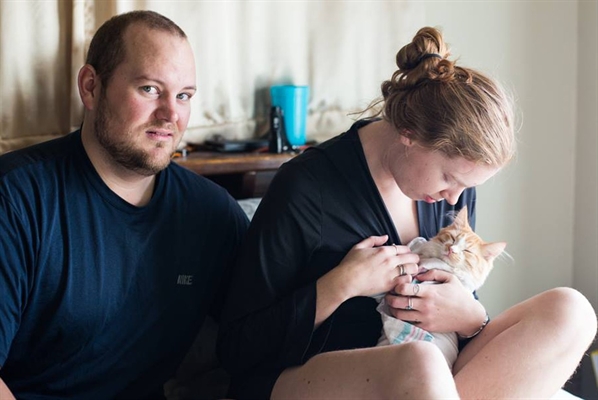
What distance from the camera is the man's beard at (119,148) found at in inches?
61.1

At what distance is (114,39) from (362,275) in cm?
73

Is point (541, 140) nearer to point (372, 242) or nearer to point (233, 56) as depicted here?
point (233, 56)

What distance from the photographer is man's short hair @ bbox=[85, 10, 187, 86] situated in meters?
1.58

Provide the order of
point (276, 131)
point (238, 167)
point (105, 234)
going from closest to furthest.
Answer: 1. point (105, 234)
2. point (238, 167)
3. point (276, 131)

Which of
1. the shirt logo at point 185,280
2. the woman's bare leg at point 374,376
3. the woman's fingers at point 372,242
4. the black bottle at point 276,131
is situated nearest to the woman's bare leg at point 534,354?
the woman's bare leg at point 374,376

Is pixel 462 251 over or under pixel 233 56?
under

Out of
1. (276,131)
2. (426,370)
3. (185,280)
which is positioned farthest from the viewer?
(276,131)

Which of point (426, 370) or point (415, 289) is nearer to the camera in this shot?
point (426, 370)

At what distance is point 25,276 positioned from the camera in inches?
57.9

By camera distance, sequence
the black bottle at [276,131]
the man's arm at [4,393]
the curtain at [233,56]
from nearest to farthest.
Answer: the man's arm at [4,393], the curtain at [233,56], the black bottle at [276,131]

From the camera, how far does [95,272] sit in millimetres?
1555

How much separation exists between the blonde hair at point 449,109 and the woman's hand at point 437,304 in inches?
11.2

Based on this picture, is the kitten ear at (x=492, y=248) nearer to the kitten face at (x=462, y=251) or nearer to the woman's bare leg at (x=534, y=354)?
the kitten face at (x=462, y=251)

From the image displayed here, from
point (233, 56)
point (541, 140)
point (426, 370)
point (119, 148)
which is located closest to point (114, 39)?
point (119, 148)
